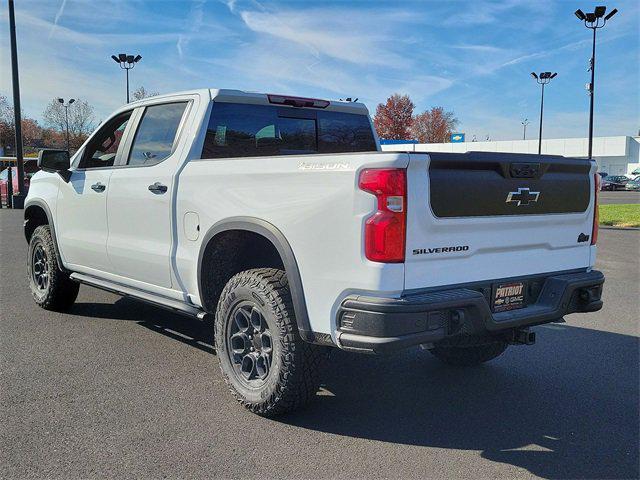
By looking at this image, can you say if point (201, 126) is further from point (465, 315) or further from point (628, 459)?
point (628, 459)

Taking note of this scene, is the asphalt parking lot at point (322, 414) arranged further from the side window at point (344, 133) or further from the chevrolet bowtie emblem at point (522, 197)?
the side window at point (344, 133)

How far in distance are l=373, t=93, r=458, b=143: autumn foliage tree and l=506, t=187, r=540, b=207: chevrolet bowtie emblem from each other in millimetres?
84784

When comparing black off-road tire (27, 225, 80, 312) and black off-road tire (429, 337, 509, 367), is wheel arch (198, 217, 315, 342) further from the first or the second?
black off-road tire (27, 225, 80, 312)

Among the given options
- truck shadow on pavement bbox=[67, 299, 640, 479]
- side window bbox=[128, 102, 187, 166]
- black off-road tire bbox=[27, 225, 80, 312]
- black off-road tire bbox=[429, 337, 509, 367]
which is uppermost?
side window bbox=[128, 102, 187, 166]

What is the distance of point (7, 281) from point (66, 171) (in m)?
3.15

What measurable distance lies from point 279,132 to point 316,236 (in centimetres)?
192

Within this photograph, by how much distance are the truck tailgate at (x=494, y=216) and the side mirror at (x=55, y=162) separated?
391 cm

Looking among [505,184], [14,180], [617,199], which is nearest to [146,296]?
[505,184]

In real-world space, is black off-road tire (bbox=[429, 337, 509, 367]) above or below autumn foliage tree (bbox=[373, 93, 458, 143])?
below

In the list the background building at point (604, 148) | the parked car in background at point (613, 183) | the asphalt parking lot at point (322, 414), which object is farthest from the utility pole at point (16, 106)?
the background building at point (604, 148)

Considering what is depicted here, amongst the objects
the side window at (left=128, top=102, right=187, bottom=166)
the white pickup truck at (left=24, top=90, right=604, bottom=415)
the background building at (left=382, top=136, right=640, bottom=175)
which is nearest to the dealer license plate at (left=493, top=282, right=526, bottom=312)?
the white pickup truck at (left=24, top=90, right=604, bottom=415)

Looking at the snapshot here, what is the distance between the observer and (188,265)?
4.16 meters

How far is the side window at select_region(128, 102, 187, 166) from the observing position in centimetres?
460

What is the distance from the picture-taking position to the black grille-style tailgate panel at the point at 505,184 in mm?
3100
